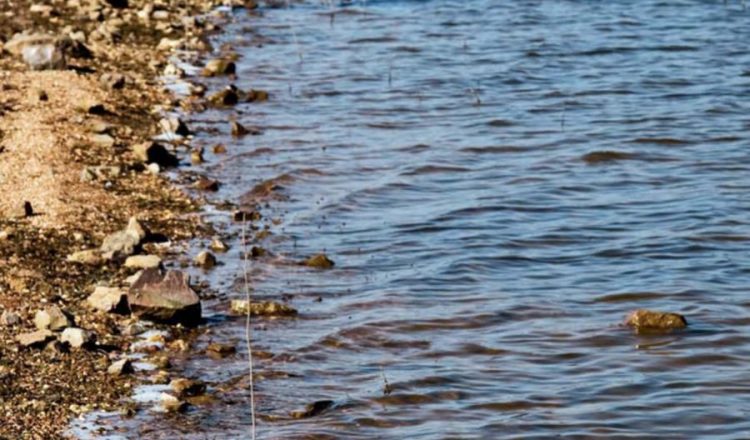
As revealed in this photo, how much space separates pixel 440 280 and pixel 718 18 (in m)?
10.2

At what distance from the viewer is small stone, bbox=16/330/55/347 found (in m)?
7.50

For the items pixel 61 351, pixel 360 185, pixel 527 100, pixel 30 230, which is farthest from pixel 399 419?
pixel 527 100

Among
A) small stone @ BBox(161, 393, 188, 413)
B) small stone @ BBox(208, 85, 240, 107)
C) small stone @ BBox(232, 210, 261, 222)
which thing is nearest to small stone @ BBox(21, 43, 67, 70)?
small stone @ BBox(208, 85, 240, 107)

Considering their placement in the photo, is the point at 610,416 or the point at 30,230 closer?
the point at 610,416

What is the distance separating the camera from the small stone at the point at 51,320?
305 inches

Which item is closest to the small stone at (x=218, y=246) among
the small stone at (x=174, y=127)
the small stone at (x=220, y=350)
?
the small stone at (x=220, y=350)

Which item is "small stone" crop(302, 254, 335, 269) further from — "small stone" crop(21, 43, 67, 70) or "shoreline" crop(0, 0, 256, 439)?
"small stone" crop(21, 43, 67, 70)

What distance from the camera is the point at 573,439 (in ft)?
22.4

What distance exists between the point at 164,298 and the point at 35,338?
794 millimetres

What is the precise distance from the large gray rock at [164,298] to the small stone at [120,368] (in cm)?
69

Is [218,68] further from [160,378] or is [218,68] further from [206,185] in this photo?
[160,378]

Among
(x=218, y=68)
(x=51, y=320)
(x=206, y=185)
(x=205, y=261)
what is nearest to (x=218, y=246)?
(x=205, y=261)

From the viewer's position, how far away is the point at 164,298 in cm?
808

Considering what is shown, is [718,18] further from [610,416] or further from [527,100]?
[610,416]
